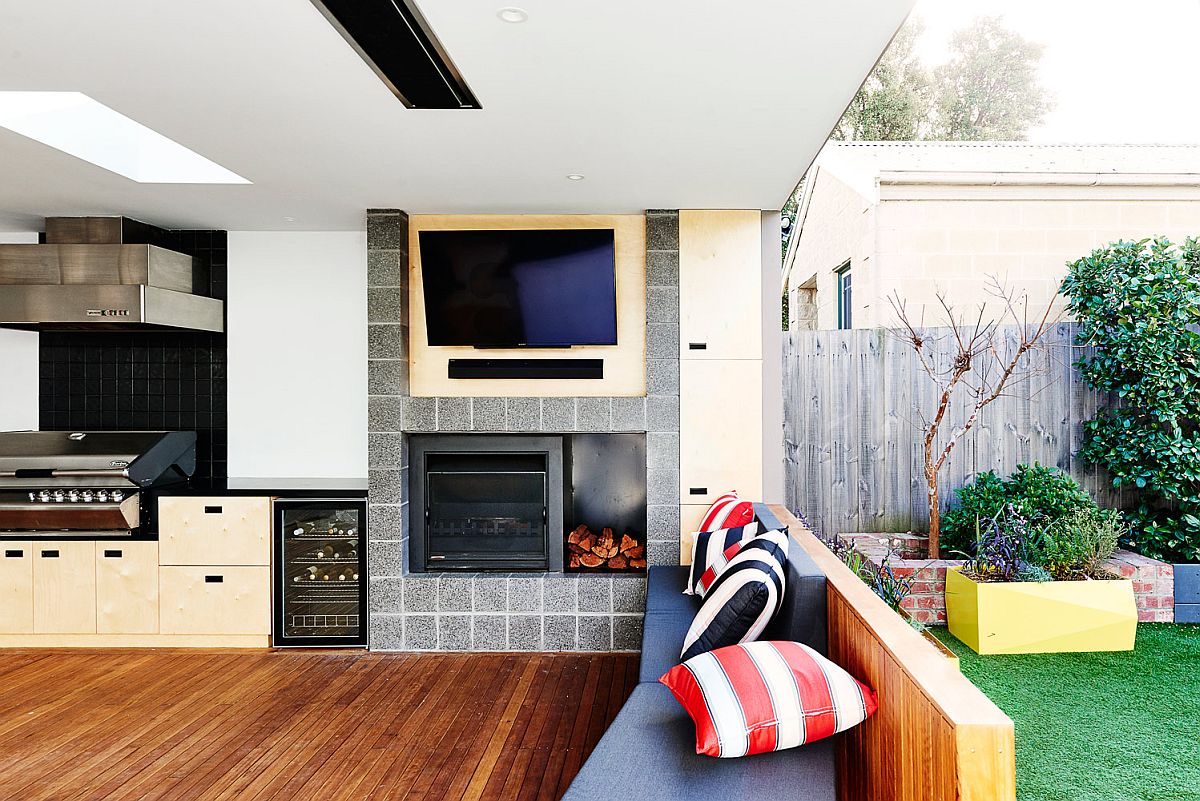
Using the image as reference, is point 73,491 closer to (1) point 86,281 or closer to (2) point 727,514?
(1) point 86,281

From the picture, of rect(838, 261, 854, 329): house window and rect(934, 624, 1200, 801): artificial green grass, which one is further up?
rect(838, 261, 854, 329): house window

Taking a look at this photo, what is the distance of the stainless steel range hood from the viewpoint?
400 cm

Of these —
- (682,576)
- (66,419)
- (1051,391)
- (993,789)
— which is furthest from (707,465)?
(66,419)

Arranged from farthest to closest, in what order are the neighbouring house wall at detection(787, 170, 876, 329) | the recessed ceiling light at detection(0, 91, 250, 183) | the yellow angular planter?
the neighbouring house wall at detection(787, 170, 876, 329)
the yellow angular planter
the recessed ceiling light at detection(0, 91, 250, 183)

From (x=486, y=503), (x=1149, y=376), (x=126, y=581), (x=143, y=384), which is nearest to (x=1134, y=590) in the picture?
(x=1149, y=376)

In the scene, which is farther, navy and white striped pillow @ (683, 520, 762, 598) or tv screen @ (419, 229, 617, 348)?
tv screen @ (419, 229, 617, 348)

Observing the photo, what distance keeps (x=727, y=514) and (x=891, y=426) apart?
150cm

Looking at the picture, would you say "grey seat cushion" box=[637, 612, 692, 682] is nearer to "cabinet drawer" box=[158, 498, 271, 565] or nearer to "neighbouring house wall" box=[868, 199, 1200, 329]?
"cabinet drawer" box=[158, 498, 271, 565]

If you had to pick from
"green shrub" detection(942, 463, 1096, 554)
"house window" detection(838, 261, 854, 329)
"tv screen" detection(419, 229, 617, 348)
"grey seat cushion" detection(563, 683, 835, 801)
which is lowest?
"grey seat cushion" detection(563, 683, 835, 801)

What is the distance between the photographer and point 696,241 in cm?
405

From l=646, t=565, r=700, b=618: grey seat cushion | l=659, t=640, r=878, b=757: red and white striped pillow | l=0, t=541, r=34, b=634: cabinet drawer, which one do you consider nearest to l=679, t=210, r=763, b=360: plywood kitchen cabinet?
l=646, t=565, r=700, b=618: grey seat cushion

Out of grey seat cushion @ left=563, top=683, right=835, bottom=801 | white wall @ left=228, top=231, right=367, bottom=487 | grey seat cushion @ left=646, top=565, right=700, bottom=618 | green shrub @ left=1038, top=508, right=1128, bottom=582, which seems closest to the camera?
grey seat cushion @ left=563, top=683, right=835, bottom=801

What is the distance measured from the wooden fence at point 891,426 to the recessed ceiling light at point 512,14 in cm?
294

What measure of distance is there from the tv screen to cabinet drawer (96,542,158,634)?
1897 millimetres
